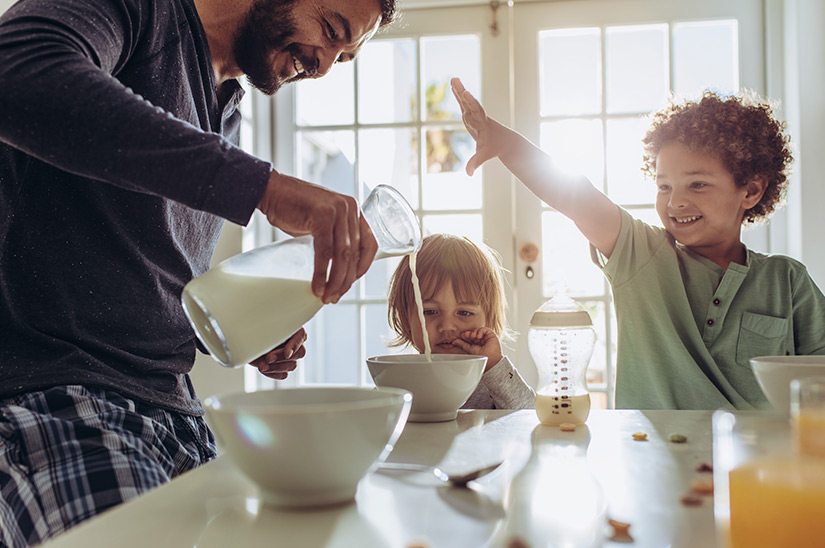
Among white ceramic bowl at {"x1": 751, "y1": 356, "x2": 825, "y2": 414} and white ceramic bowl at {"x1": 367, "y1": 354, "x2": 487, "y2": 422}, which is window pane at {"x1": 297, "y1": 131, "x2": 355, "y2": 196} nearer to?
white ceramic bowl at {"x1": 367, "y1": 354, "x2": 487, "y2": 422}

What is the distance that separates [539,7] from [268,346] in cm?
208

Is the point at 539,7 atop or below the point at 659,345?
atop

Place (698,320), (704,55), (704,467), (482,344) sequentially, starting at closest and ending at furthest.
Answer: (704,467) → (482,344) → (698,320) → (704,55)

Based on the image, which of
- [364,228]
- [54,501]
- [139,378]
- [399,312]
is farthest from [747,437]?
[399,312]

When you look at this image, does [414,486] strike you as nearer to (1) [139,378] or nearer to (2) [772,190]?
(1) [139,378]

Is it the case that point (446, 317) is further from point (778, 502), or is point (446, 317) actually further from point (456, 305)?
point (778, 502)

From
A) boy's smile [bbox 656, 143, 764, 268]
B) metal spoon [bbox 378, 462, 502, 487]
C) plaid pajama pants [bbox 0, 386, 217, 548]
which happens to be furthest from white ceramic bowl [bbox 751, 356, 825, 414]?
boy's smile [bbox 656, 143, 764, 268]

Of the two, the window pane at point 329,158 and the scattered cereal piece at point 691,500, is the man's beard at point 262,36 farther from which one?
the window pane at point 329,158

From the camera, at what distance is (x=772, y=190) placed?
5.30ft

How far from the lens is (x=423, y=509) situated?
1.64 feet

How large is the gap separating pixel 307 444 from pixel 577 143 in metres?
2.16

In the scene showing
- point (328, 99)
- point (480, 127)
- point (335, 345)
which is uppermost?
point (328, 99)

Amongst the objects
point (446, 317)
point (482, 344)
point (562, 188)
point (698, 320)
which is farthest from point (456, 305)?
point (698, 320)

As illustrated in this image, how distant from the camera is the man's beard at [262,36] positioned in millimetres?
1145
